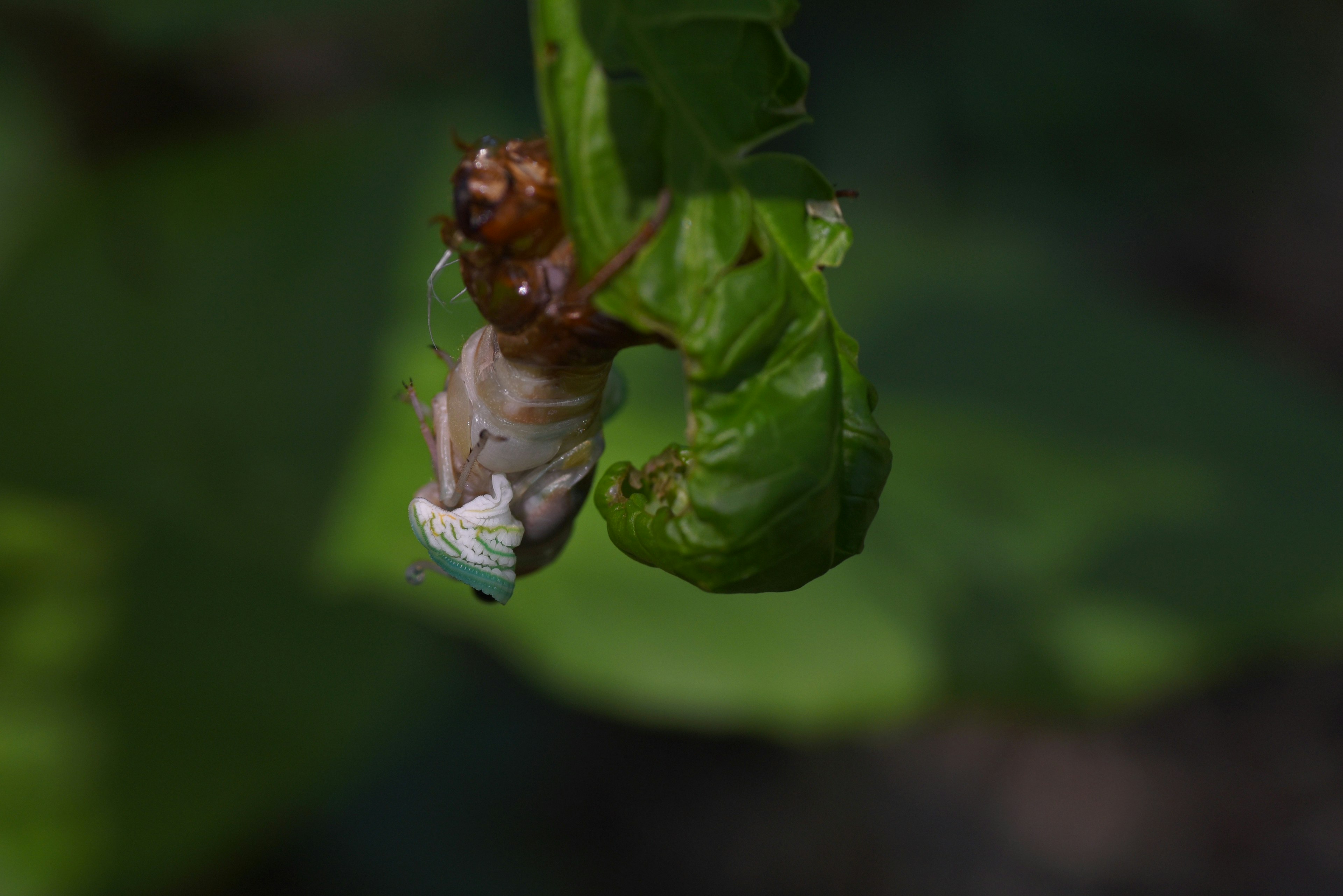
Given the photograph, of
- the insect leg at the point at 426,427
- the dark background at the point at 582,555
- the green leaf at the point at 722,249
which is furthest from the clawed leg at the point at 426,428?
the dark background at the point at 582,555

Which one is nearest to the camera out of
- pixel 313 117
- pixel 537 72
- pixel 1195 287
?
pixel 537 72

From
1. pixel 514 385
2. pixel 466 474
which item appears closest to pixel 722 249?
pixel 514 385

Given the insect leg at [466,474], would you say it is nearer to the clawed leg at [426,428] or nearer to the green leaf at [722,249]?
the clawed leg at [426,428]

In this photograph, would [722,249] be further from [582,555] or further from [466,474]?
[582,555]

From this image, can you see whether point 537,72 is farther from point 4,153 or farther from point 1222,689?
point 1222,689

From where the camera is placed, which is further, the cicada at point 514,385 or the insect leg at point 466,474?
the insect leg at point 466,474

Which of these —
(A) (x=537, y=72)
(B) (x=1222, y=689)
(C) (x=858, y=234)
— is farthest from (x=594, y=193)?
(B) (x=1222, y=689)
